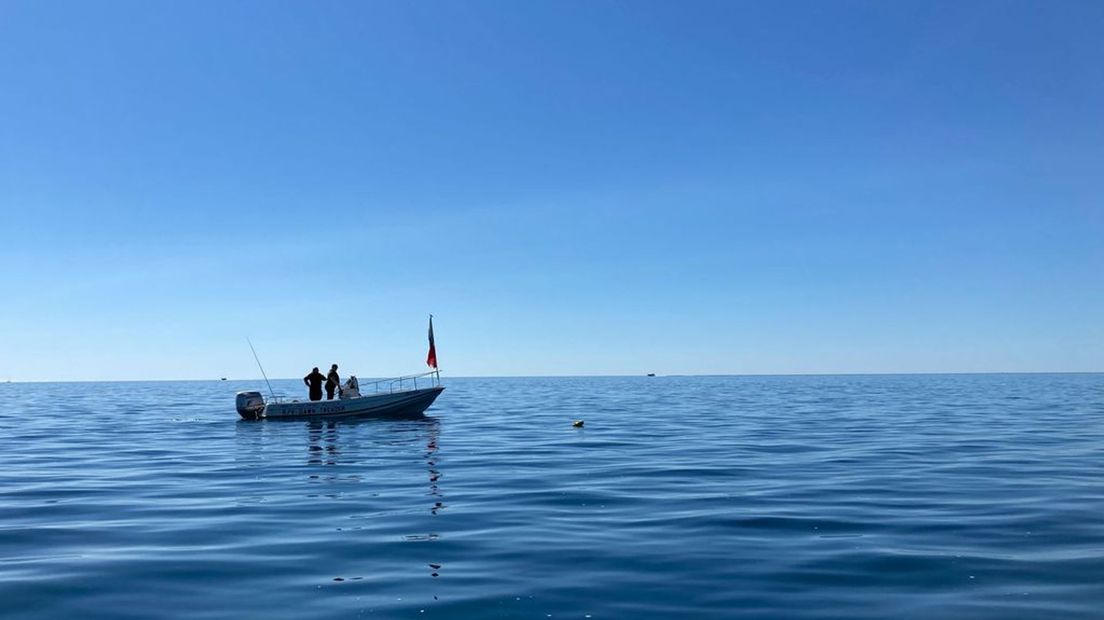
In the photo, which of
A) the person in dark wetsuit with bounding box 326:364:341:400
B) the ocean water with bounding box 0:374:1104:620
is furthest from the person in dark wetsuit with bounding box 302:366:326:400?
the ocean water with bounding box 0:374:1104:620

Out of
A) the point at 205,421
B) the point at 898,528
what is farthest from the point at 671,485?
the point at 205,421

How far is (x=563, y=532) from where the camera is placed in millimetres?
13992

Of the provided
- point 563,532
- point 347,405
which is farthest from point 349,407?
point 563,532

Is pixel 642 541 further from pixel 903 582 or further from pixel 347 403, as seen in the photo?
pixel 347 403

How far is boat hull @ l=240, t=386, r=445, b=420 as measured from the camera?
4672cm

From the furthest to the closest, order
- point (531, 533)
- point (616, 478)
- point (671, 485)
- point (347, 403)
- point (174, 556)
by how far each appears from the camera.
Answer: point (347, 403)
point (616, 478)
point (671, 485)
point (531, 533)
point (174, 556)

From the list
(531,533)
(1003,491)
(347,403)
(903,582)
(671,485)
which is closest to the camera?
(903,582)

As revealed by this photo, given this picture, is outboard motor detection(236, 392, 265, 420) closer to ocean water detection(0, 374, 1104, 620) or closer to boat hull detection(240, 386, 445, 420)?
boat hull detection(240, 386, 445, 420)

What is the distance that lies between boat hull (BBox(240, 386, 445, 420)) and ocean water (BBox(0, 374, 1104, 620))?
16.7 metres

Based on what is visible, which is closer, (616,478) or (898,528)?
(898,528)

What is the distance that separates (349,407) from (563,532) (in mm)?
34837

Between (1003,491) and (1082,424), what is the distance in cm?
2638

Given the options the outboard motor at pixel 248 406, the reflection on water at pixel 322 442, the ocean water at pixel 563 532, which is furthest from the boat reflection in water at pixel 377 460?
the outboard motor at pixel 248 406

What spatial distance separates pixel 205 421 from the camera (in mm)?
51906
